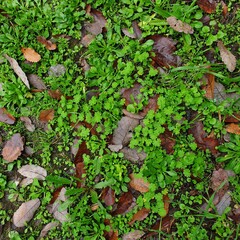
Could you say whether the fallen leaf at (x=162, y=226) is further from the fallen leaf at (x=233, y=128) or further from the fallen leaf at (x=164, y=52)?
the fallen leaf at (x=164, y=52)

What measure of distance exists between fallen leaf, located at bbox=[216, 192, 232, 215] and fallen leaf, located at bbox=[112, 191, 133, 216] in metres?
0.73

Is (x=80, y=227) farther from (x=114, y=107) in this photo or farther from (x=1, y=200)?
(x=114, y=107)

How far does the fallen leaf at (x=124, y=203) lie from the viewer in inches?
117

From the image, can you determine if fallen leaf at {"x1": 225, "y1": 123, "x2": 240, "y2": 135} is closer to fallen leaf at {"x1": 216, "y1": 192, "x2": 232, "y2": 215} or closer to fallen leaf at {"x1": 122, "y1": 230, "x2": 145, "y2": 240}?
fallen leaf at {"x1": 216, "y1": 192, "x2": 232, "y2": 215}

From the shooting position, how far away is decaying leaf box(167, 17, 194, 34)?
301 centimetres

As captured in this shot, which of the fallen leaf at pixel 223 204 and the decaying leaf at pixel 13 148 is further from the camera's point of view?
the decaying leaf at pixel 13 148

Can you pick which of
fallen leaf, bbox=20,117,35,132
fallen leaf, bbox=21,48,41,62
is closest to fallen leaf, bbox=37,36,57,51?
fallen leaf, bbox=21,48,41,62

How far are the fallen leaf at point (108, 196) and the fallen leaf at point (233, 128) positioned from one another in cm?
110

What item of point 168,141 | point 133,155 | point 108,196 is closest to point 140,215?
point 108,196

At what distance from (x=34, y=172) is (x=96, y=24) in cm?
140

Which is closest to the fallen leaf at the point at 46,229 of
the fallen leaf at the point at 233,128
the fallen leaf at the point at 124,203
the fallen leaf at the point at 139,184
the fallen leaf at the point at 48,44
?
the fallen leaf at the point at 124,203

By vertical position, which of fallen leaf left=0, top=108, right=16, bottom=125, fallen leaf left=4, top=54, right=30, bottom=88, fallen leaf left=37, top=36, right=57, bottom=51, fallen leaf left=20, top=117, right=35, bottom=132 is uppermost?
fallen leaf left=37, top=36, right=57, bottom=51

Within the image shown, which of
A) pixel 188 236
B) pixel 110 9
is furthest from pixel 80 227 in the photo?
pixel 110 9

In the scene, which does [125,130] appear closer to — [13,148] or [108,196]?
[108,196]
